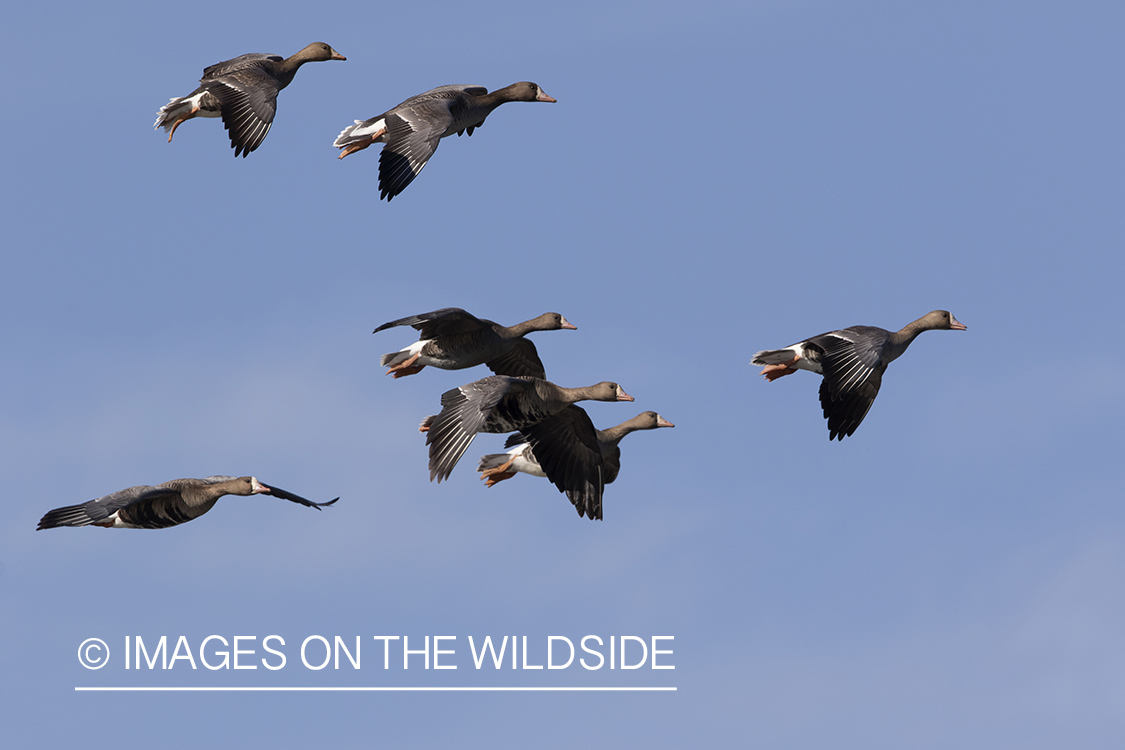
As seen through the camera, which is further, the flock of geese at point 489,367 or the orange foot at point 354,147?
the orange foot at point 354,147

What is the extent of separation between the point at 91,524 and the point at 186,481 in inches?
59.9

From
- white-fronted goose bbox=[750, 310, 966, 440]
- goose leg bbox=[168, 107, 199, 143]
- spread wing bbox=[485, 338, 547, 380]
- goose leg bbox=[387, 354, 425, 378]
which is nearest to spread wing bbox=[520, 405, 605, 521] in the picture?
goose leg bbox=[387, 354, 425, 378]

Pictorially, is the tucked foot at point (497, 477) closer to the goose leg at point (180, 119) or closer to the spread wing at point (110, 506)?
the spread wing at point (110, 506)

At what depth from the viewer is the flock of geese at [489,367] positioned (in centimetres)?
2417

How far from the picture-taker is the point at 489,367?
27.9m

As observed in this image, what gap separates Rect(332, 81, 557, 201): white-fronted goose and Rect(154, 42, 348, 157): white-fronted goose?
5.43 feet

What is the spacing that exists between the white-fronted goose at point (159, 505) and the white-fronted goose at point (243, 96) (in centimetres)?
519

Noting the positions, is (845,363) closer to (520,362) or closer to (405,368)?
(520,362)

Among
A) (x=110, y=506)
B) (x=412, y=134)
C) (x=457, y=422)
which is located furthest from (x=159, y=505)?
(x=412, y=134)

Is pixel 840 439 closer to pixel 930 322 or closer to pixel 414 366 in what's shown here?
pixel 930 322

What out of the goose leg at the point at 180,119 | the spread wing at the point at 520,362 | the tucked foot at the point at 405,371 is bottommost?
the tucked foot at the point at 405,371

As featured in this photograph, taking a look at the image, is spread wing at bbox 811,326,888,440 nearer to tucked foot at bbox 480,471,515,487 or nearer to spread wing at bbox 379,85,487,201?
tucked foot at bbox 480,471,515,487

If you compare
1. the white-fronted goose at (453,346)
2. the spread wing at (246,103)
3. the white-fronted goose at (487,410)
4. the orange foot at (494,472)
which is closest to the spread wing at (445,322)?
the white-fronted goose at (453,346)

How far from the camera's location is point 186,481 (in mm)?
24719
